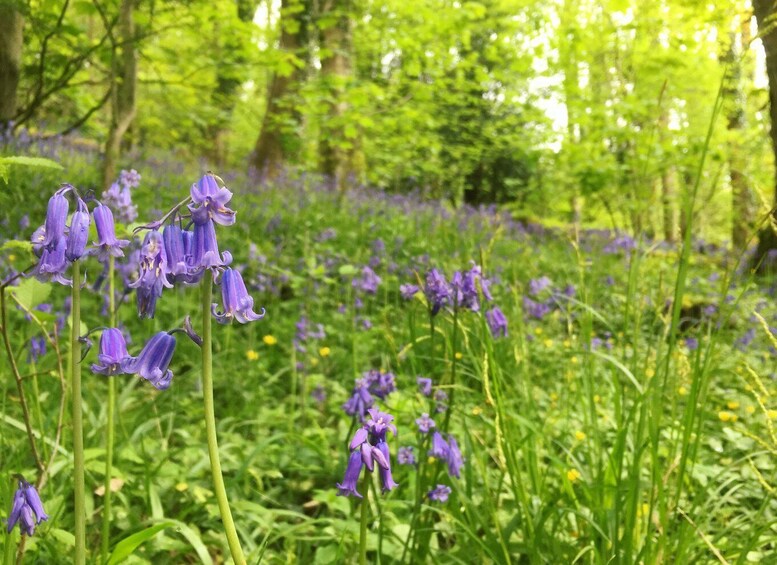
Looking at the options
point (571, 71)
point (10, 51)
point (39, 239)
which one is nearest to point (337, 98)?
point (10, 51)

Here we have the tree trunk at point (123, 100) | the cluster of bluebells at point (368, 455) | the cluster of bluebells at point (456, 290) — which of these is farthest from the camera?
the tree trunk at point (123, 100)

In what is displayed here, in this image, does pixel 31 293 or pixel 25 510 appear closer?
pixel 25 510

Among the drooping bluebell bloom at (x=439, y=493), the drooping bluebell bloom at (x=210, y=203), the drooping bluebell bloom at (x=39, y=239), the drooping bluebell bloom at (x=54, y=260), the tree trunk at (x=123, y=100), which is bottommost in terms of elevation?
the drooping bluebell bloom at (x=439, y=493)

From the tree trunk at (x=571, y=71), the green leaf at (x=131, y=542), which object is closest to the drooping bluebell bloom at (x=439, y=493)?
the green leaf at (x=131, y=542)

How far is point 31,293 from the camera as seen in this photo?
5.06ft

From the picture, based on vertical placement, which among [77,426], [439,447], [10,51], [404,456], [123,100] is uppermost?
[10,51]

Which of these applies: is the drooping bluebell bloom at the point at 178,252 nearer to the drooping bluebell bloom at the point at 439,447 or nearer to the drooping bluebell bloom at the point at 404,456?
the drooping bluebell bloom at the point at 439,447

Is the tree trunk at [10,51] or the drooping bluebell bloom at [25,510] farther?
the tree trunk at [10,51]

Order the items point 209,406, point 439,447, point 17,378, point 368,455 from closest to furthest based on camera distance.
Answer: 1. point 209,406
2. point 368,455
3. point 17,378
4. point 439,447

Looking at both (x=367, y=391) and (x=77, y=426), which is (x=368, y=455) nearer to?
(x=77, y=426)

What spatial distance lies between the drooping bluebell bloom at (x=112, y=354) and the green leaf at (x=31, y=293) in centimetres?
59

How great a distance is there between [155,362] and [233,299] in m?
0.17

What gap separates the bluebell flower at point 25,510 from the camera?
1.18 meters

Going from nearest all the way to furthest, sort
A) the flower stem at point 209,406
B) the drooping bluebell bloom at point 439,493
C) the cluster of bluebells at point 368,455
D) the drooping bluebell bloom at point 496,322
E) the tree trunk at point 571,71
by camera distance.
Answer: the flower stem at point 209,406 → the cluster of bluebells at point 368,455 → the drooping bluebell bloom at point 439,493 → the drooping bluebell bloom at point 496,322 → the tree trunk at point 571,71
